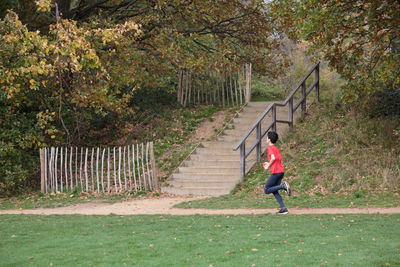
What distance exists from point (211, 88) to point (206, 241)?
1550cm

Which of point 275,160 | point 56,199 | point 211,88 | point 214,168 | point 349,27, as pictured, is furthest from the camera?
point 211,88

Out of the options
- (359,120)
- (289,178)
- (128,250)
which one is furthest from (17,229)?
(359,120)

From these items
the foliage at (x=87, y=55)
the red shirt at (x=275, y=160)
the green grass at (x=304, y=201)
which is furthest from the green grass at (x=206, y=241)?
the foliage at (x=87, y=55)

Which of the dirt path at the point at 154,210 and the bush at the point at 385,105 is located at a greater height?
the bush at the point at 385,105

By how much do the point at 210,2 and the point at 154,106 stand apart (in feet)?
21.6

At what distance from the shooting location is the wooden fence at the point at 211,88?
21.5m

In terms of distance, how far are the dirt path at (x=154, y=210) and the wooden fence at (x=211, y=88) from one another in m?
8.85

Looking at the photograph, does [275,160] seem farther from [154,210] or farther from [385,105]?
[385,105]

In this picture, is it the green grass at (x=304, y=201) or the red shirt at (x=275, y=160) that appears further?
the green grass at (x=304, y=201)

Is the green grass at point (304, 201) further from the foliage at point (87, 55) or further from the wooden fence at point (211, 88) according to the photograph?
the wooden fence at point (211, 88)

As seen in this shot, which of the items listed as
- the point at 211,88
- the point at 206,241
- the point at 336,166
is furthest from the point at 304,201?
the point at 211,88

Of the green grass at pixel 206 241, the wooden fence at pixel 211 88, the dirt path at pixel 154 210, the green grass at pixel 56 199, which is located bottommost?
the green grass at pixel 56 199

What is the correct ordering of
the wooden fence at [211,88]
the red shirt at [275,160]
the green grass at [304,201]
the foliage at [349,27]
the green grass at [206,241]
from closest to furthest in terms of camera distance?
the green grass at [206,241] < the red shirt at [275,160] < the green grass at [304,201] < the foliage at [349,27] < the wooden fence at [211,88]

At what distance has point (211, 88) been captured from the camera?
2248cm
